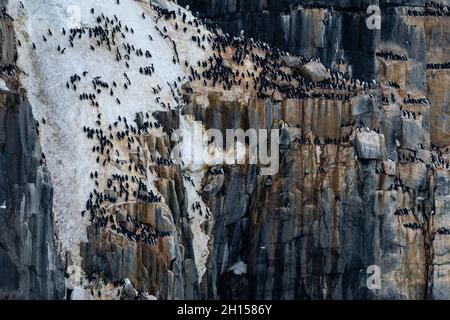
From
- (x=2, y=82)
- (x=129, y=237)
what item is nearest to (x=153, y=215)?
(x=129, y=237)

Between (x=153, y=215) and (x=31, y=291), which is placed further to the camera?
(x=153, y=215)

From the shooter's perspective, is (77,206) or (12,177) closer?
(12,177)

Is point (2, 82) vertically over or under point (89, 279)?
over
